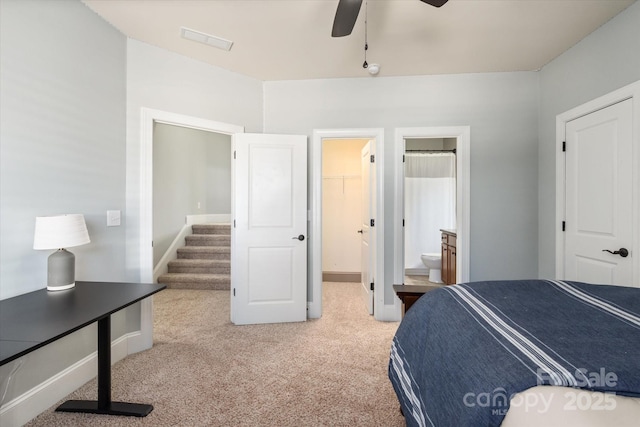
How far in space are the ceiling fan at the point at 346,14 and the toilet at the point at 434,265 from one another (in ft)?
12.2

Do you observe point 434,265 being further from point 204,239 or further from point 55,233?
point 55,233

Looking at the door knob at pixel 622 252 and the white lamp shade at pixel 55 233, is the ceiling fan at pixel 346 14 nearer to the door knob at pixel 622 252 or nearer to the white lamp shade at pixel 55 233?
the white lamp shade at pixel 55 233

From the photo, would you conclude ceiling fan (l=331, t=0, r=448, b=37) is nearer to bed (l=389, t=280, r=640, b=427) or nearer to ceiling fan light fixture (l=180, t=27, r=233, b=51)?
ceiling fan light fixture (l=180, t=27, r=233, b=51)

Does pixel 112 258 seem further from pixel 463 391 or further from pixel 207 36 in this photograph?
pixel 463 391

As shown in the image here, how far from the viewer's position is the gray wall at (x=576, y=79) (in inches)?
81.2

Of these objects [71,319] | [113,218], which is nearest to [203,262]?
[113,218]

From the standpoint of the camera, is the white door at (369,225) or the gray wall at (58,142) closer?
the gray wall at (58,142)

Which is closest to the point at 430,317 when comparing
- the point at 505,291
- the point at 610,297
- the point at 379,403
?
the point at 505,291

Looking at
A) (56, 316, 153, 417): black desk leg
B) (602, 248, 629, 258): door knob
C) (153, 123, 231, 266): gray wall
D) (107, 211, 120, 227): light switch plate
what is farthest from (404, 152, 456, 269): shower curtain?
(56, 316, 153, 417): black desk leg

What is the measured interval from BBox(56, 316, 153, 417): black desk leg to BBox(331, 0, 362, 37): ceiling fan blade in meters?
2.20

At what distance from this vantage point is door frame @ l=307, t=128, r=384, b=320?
3137mm

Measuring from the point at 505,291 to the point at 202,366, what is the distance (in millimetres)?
2120

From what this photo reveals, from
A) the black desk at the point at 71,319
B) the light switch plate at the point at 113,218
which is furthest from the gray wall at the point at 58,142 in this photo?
the black desk at the point at 71,319

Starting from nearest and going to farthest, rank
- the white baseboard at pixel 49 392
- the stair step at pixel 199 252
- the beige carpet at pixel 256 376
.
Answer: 1. the white baseboard at pixel 49 392
2. the beige carpet at pixel 256 376
3. the stair step at pixel 199 252
